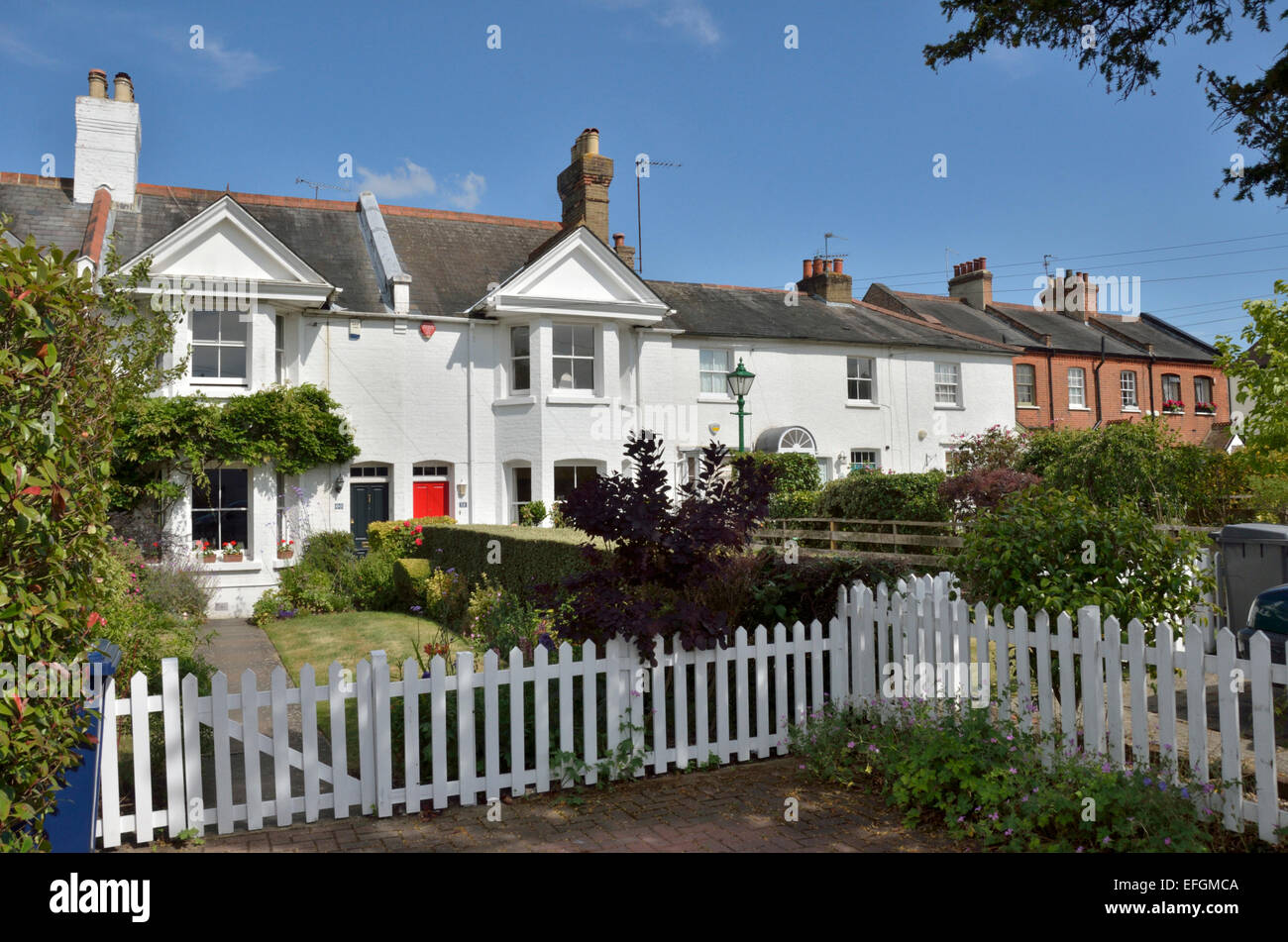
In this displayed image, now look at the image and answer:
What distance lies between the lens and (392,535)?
17891 millimetres

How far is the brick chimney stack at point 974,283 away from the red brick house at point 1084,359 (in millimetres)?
39

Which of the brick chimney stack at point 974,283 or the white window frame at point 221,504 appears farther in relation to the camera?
the brick chimney stack at point 974,283

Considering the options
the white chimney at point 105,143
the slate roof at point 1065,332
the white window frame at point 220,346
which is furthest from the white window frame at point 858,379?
the white chimney at point 105,143

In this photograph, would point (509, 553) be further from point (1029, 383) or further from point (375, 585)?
point (1029, 383)

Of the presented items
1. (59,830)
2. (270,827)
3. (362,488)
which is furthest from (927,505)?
(59,830)

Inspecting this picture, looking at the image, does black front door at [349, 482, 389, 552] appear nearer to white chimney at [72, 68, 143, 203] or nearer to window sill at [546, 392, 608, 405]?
window sill at [546, 392, 608, 405]

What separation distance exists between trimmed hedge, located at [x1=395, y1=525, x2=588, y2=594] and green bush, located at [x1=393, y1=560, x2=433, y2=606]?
0.06 m

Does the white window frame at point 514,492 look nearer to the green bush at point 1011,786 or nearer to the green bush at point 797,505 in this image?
the green bush at point 797,505

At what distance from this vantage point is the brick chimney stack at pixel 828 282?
28.8 meters

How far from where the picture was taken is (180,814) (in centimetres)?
525
